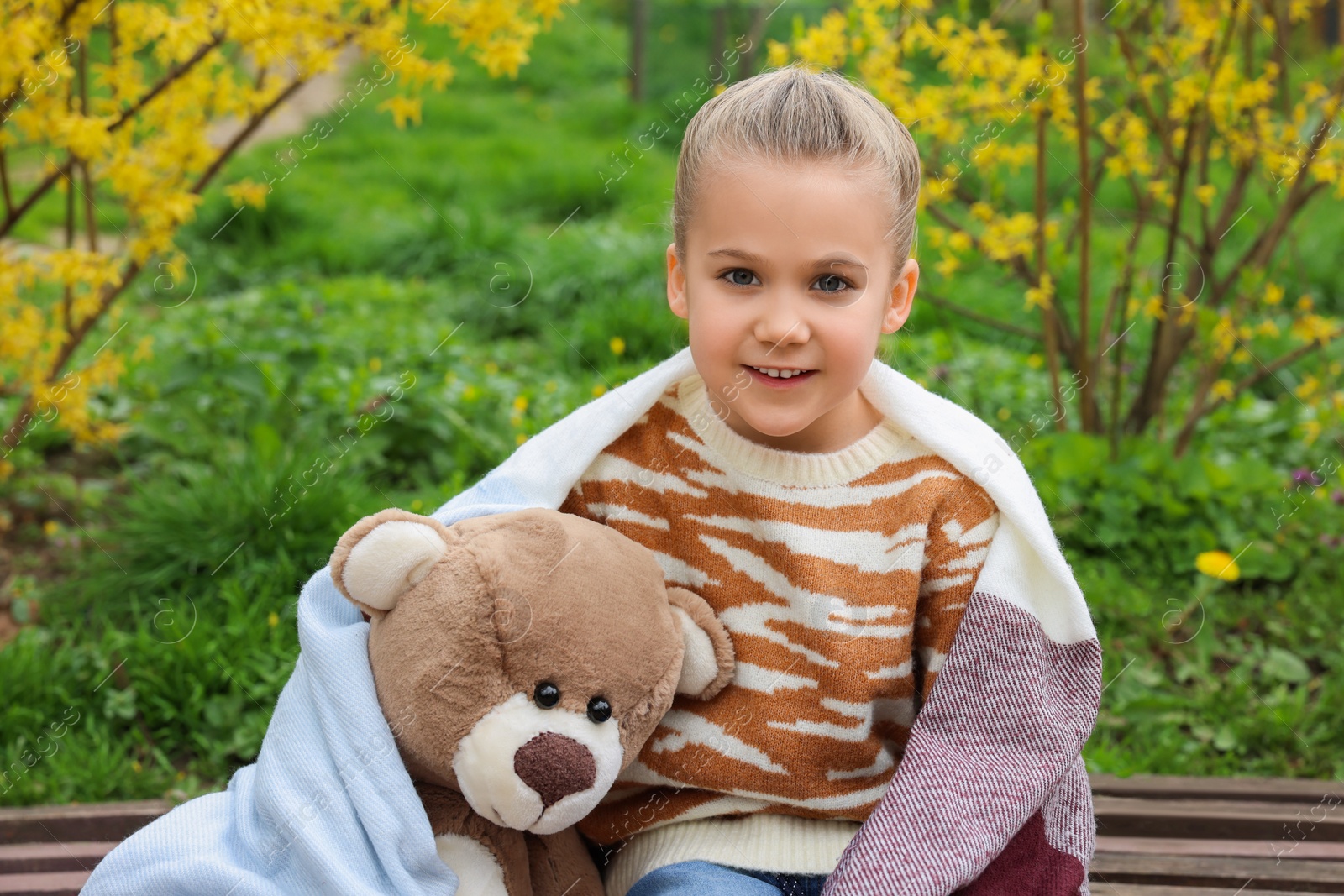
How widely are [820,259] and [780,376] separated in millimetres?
159

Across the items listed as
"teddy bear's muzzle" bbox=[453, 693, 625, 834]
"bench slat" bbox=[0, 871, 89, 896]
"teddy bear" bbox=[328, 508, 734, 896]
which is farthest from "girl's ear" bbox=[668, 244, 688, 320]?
"bench slat" bbox=[0, 871, 89, 896]

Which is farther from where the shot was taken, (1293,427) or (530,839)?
(1293,427)

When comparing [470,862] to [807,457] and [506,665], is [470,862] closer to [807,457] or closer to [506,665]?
[506,665]

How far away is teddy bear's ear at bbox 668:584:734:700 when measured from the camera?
158 centimetres

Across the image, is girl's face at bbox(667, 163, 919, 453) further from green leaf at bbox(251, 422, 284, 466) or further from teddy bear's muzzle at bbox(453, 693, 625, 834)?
green leaf at bbox(251, 422, 284, 466)

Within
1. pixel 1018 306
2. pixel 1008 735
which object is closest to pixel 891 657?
pixel 1008 735

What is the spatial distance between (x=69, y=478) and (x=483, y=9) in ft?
5.65

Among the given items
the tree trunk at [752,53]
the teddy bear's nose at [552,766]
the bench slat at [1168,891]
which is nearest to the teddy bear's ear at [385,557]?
the teddy bear's nose at [552,766]

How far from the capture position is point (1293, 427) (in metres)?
3.54

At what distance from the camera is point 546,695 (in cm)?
139

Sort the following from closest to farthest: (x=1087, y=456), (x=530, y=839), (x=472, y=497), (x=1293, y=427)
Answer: (x=530, y=839)
(x=472, y=497)
(x=1087, y=456)
(x=1293, y=427)

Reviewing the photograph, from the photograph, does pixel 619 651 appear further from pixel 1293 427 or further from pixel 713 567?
pixel 1293 427

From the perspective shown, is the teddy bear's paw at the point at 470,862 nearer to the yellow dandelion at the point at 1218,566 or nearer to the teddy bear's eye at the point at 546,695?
the teddy bear's eye at the point at 546,695

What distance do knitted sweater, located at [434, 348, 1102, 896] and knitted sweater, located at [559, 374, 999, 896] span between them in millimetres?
17
